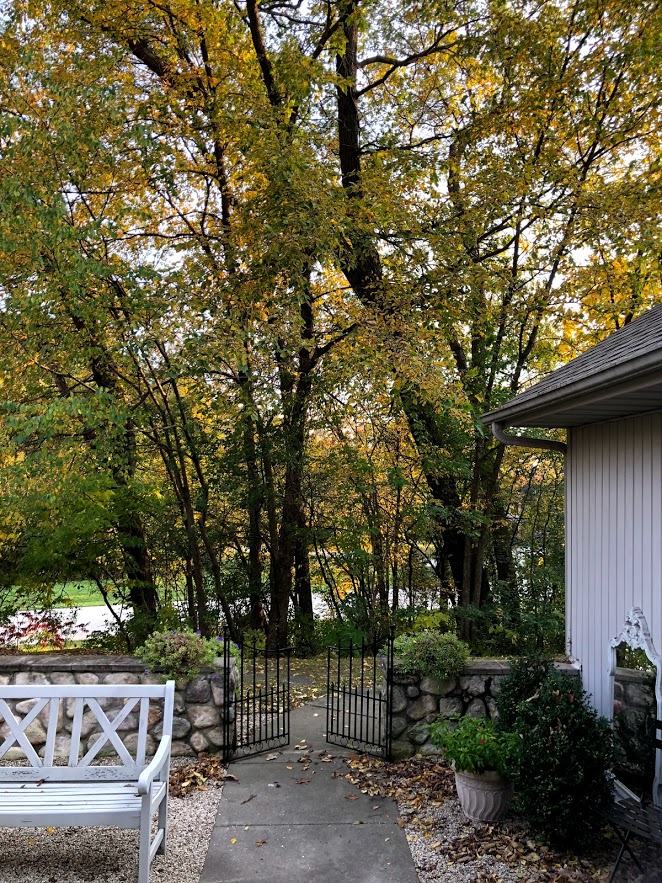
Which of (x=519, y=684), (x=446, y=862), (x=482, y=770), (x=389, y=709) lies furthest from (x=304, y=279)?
(x=446, y=862)

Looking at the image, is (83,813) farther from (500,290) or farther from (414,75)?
(414,75)

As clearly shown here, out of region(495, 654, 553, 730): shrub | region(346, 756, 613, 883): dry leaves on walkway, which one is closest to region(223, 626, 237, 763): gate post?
region(346, 756, 613, 883): dry leaves on walkway

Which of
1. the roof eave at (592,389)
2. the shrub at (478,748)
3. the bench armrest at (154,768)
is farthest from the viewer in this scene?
the shrub at (478,748)

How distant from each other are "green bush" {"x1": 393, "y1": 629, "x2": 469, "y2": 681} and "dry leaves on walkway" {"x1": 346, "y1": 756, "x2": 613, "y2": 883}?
2.16 feet

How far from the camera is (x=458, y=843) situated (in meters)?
3.66

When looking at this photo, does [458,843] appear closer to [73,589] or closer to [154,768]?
[154,768]

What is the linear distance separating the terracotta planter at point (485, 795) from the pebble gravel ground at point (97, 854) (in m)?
1.50

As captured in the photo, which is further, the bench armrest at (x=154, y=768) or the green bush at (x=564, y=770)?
the green bush at (x=564, y=770)

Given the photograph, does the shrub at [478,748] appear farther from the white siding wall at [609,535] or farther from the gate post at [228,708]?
the gate post at [228,708]

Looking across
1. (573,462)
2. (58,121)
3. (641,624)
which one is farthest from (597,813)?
(58,121)

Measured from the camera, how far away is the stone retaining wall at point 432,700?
15.9ft

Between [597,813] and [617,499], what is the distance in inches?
67.5

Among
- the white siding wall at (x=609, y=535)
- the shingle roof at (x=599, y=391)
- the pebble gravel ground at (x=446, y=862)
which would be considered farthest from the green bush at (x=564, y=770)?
the shingle roof at (x=599, y=391)

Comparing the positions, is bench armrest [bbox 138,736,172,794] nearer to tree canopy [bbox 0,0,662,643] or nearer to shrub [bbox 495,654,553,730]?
shrub [bbox 495,654,553,730]
